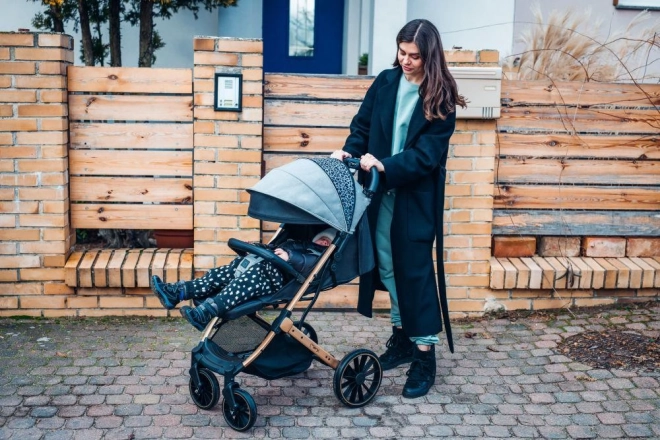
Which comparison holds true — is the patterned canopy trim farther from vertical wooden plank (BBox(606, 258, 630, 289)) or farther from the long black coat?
vertical wooden plank (BBox(606, 258, 630, 289))

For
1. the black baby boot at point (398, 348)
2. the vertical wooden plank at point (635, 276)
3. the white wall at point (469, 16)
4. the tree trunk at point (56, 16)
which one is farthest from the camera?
the white wall at point (469, 16)

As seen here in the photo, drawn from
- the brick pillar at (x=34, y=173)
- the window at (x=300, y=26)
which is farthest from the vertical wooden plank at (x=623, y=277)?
the window at (x=300, y=26)

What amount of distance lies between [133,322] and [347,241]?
2143mm

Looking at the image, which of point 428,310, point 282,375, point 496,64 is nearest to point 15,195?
point 282,375

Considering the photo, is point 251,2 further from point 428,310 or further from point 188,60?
point 428,310

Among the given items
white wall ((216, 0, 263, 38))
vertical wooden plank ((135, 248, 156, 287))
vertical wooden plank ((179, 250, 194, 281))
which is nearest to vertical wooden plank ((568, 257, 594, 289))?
vertical wooden plank ((179, 250, 194, 281))

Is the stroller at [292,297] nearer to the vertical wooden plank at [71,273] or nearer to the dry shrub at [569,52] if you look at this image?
the vertical wooden plank at [71,273]

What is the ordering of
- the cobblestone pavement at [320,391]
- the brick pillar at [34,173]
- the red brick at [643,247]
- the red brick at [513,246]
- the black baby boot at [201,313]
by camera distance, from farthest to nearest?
the red brick at [643,247] < the red brick at [513,246] < the brick pillar at [34,173] < the cobblestone pavement at [320,391] < the black baby boot at [201,313]

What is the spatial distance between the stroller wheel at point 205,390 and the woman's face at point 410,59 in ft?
6.50

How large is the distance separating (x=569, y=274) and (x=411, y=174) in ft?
6.95

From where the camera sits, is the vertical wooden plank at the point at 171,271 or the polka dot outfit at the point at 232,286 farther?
the vertical wooden plank at the point at 171,271

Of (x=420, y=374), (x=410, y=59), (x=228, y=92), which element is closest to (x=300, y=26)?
(x=228, y=92)

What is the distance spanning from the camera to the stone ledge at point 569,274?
5957 millimetres

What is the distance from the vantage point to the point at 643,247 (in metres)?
6.28
